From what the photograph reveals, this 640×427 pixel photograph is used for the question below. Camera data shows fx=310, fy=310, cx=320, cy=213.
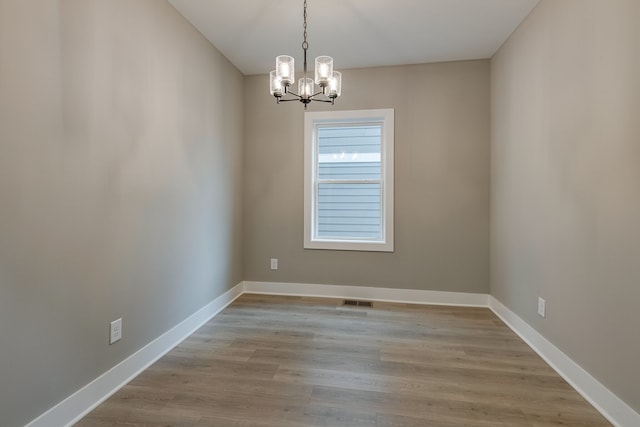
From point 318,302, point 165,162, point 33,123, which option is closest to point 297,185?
point 318,302

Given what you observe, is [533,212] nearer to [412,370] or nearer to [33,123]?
[412,370]

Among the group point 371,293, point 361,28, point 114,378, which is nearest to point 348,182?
point 371,293

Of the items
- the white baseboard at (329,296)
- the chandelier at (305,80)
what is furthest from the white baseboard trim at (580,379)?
the chandelier at (305,80)

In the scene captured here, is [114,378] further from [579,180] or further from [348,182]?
[579,180]

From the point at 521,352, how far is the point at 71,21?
3.52 m

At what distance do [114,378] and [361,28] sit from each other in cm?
317

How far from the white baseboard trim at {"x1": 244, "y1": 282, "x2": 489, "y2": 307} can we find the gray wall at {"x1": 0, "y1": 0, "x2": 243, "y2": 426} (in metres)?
1.06

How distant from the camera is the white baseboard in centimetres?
157

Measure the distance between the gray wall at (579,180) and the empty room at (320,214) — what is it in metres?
0.02

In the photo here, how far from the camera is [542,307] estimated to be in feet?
7.58

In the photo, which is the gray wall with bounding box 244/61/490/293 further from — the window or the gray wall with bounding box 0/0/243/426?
the gray wall with bounding box 0/0/243/426

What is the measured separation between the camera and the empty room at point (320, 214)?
4.97 ft

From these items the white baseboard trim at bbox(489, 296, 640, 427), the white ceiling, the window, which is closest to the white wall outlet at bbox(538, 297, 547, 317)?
the white baseboard trim at bbox(489, 296, 640, 427)

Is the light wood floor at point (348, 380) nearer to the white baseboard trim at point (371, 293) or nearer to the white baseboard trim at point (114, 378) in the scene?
the white baseboard trim at point (114, 378)
